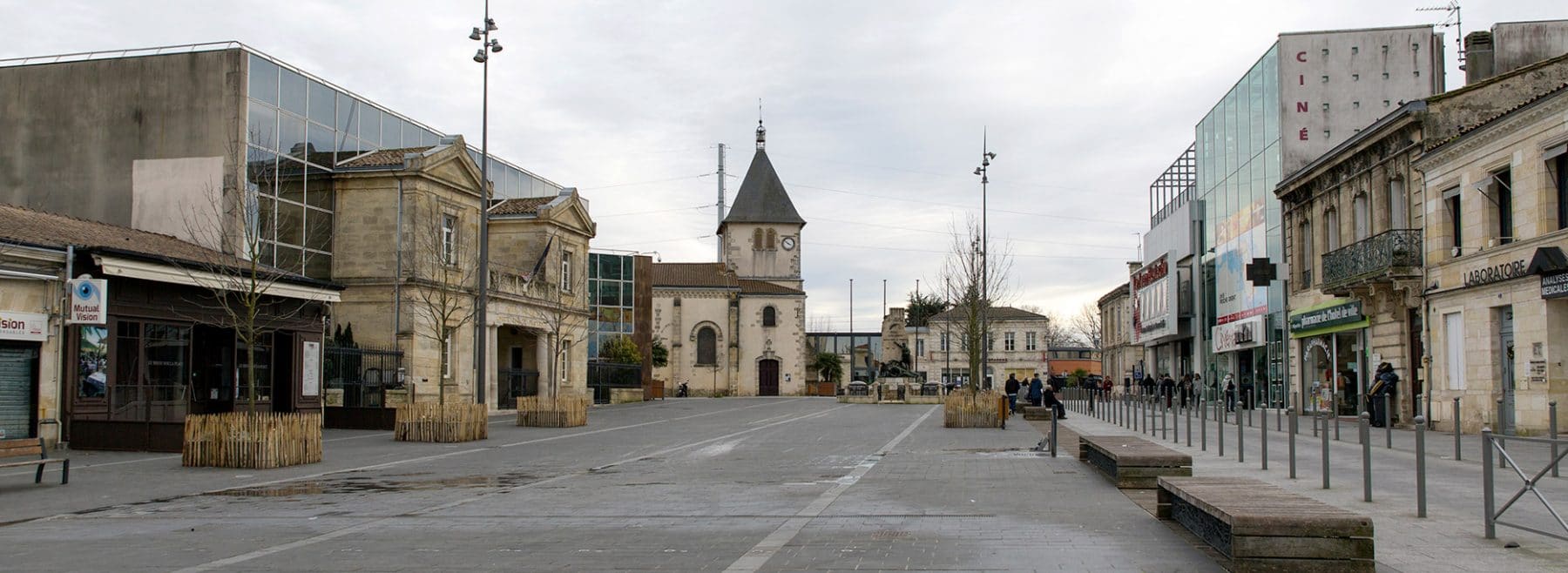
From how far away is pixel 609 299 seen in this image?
72812mm

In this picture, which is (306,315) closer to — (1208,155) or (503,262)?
(503,262)

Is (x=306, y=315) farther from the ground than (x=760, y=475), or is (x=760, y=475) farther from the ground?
(x=306, y=315)

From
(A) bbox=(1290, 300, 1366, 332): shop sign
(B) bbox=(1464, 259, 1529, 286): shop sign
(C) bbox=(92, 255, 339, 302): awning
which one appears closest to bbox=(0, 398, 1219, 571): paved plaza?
(C) bbox=(92, 255, 339, 302): awning

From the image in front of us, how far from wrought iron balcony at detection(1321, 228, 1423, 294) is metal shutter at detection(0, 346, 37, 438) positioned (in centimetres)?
2783

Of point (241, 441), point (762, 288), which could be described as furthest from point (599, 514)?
point (762, 288)

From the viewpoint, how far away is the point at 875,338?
11081cm

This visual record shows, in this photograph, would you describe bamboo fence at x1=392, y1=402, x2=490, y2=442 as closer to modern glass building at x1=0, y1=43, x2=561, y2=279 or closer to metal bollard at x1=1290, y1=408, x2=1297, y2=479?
modern glass building at x1=0, y1=43, x2=561, y2=279

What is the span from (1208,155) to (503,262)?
27563 mm

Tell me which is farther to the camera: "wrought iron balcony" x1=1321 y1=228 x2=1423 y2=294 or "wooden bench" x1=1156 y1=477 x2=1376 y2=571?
"wrought iron balcony" x1=1321 y1=228 x2=1423 y2=294

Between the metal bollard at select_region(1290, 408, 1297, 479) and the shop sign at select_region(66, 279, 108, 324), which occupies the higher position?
the shop sign at select_region(66, 279, 108, 324)

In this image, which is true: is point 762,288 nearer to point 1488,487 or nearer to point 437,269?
point 437,269

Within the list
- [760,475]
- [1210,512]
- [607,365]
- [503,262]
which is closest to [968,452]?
[760,475]

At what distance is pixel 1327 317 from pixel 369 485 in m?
26.5

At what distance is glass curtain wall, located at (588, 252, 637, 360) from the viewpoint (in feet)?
237
